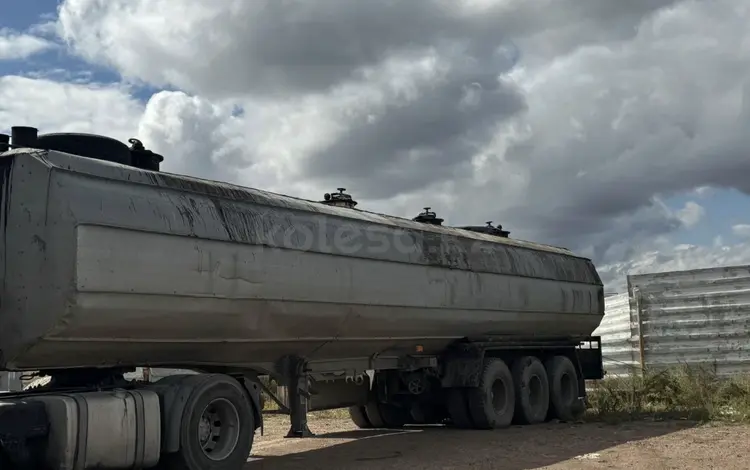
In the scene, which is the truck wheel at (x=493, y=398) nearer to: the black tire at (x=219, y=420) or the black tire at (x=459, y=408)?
the black tire at (x=459, y=408)

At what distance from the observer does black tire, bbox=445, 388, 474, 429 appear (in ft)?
50.5

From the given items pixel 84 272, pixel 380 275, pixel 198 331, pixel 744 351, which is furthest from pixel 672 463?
pixel 744 351

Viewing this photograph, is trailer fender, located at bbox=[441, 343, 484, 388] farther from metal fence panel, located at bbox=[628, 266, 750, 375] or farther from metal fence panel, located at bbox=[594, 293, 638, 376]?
metal fence panel, located at bbox=[594, 293, 638, 376]

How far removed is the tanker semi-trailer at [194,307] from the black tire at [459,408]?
27 centimetres

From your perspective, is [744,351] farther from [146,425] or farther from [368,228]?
[146,425]

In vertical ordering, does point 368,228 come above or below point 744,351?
above

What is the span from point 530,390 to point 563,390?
1320mm

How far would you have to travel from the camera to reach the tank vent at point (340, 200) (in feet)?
44.8

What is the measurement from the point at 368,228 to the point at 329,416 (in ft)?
25.5

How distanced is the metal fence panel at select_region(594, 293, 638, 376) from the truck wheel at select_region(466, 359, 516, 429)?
5945 mm

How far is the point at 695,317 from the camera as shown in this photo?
64.2 ft

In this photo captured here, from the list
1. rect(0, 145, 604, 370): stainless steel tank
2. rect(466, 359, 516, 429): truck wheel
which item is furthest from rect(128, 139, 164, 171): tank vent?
rect(466, 359, 516, 429): truck wheel

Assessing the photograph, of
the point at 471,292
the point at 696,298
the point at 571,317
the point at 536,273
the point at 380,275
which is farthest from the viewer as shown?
the point at 696,298

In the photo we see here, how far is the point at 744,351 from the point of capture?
1894cm
